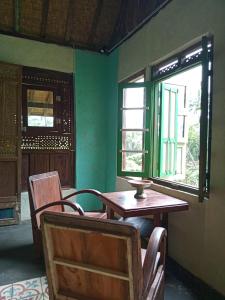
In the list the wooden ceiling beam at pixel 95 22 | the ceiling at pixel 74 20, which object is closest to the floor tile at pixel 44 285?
the ceiling at pixel 74 20

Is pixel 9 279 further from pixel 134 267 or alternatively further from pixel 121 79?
pixel 121 79

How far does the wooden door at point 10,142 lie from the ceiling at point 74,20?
0.78 metres

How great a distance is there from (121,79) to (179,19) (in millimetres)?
1417

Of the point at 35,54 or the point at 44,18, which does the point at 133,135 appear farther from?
the point at 44,18

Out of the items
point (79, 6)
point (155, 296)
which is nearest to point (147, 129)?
point (155, 296)

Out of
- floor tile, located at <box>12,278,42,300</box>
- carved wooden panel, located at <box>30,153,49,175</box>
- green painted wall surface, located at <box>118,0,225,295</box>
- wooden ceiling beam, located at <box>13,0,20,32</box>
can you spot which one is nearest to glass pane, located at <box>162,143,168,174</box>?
green painted wall surface, located at <box>118,0,225,295</box>

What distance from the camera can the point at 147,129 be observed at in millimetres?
2904

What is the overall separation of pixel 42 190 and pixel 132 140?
1.48 m

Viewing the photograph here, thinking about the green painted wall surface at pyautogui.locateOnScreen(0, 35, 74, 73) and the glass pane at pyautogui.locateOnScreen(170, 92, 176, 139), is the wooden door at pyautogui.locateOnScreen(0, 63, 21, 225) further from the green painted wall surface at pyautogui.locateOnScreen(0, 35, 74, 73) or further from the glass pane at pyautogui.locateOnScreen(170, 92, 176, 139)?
the glass pane at pyautogui.locateOnScreen(170, 92, 176, 139)

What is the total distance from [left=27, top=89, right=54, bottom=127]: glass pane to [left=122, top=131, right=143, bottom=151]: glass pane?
4.05 ft

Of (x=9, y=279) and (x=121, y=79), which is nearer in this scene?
(x=9, y=279)

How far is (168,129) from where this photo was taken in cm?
287

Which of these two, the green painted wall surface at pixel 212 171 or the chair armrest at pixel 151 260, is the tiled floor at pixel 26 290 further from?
the green painted wall surface at pixel 212 171

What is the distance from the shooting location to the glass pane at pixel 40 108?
3672 mm
